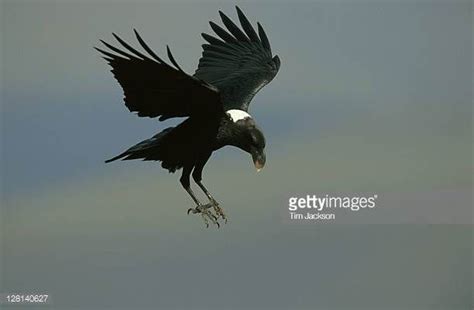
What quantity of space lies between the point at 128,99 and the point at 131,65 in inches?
9.6

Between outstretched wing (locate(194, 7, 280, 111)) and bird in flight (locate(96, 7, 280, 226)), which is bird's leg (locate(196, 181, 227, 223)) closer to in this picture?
bird in flight (locate(96, 7, 280, 226))

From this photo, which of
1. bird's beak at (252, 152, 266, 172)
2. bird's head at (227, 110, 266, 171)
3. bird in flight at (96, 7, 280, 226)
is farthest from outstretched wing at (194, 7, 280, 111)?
bird's beak at (252, 152, 266, 172)

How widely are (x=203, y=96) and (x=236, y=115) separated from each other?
0.32m

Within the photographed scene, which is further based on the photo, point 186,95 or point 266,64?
point 266,64

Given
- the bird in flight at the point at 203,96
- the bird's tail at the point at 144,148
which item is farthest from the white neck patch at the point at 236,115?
Result: the bird's tail at the point at 144,148

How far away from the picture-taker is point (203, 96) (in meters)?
4.50

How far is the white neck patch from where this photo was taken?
4.73 meters

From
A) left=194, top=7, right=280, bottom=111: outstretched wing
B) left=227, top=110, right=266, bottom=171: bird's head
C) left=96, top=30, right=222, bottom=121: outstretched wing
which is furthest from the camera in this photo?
left=194, top=7, right=280, bottom=111: outstretched wing

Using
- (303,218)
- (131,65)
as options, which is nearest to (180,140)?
(131,65)

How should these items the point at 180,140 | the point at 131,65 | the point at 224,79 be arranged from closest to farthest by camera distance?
the point at 131,65 → the point at 180,140 → the point at 224,79

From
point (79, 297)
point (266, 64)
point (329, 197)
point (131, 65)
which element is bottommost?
point (79, 297)

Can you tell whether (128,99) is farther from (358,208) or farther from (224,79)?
(358,208)

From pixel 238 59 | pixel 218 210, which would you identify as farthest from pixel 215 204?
pixel 238 59

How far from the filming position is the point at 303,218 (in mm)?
5180
